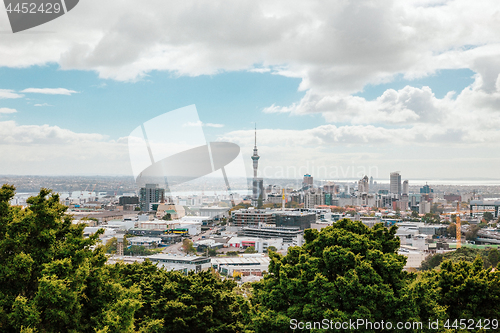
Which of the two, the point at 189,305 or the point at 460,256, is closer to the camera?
the point at 189,305

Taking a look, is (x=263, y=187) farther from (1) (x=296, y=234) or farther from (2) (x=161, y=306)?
(2) (x=161, y=306)

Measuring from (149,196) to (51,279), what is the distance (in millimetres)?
36333

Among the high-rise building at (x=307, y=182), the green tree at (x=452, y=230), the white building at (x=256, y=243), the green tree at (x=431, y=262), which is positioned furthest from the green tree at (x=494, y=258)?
the high-rise building at (x=307, y=182)

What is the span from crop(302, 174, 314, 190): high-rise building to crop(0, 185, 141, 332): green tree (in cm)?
4148

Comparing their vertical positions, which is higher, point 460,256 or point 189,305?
point 189,305

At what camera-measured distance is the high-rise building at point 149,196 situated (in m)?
37.0

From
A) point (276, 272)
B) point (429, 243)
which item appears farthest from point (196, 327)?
point (429, 243)

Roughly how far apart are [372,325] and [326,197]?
128 ft

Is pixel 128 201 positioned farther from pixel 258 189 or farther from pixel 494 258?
pixel 494 258

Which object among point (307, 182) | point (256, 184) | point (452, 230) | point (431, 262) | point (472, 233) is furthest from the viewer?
point (307, 182)

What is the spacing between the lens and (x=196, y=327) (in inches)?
156

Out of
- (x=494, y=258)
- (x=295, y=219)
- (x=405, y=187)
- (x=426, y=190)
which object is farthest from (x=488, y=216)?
(x=494, y=258)

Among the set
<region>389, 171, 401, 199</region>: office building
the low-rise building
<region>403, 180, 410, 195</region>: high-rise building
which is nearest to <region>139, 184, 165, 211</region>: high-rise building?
<region>389, 171, 401, 199</region>: office building

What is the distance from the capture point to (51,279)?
2.27m
